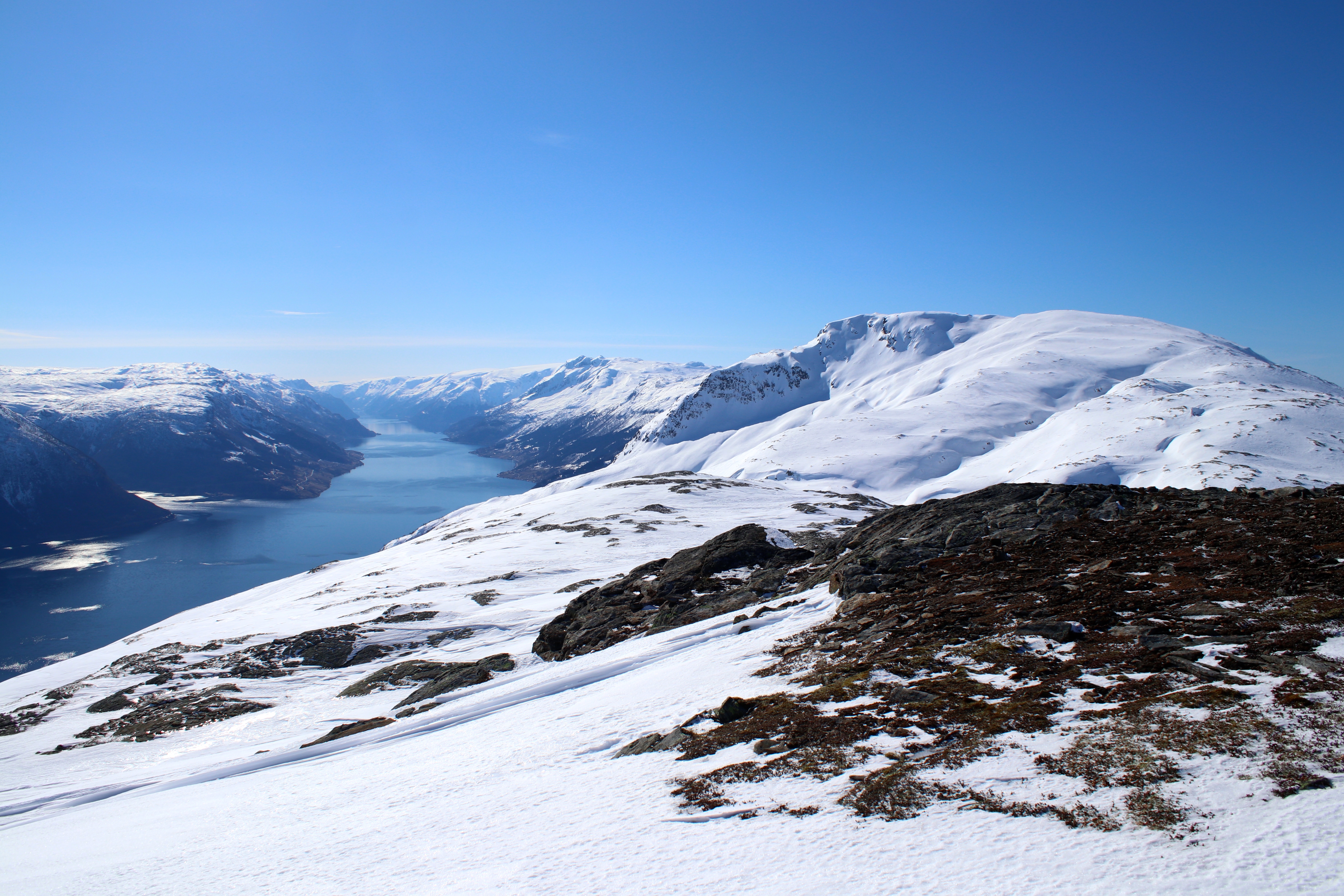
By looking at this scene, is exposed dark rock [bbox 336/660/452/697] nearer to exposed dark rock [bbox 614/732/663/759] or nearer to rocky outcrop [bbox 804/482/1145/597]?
exposed dark rock [bbox 614/732/663/759]

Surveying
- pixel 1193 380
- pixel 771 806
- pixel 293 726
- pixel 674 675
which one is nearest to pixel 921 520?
pixel 674 675

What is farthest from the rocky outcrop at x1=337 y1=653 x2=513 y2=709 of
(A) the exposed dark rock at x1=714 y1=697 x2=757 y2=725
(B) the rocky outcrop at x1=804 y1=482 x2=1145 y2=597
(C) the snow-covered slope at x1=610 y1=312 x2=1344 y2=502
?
(C) the snow-covered slope at x1=610 y1=312 x2=1344 y2=502

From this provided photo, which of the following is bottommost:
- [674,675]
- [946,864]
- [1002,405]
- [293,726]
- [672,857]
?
[293,726]

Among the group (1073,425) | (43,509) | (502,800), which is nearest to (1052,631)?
(502,800)

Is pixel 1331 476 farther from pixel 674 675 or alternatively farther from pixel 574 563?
pixel 674 675

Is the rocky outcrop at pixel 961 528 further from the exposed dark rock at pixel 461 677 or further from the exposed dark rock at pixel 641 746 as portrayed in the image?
the exposed dark rock at pixel 461 677

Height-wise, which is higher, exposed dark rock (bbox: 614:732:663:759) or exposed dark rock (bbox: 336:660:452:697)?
exposed dark rock (bbox: 614:732:663:759)
